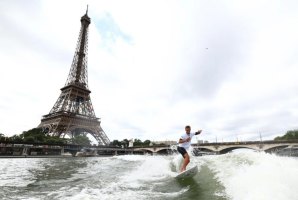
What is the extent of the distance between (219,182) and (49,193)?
15.1ft

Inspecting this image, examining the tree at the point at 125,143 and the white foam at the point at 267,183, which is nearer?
the white foam at the point at 267,183

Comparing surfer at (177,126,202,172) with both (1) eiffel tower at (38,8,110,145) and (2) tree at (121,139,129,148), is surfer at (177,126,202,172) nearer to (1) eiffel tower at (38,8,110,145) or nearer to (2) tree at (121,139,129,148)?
(1) eiffel tower at (38,8,110,145)

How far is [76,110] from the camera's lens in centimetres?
6631

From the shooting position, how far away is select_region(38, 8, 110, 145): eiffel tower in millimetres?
59966

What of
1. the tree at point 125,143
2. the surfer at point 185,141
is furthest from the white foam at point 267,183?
the tree at point 125,143

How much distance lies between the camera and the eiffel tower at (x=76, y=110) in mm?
59966

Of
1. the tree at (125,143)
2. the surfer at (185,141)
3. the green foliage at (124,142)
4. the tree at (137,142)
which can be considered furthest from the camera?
the tree at (137,142)

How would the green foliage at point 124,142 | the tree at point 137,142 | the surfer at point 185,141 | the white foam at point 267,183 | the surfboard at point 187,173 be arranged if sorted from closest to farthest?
the white foam at point 267,183 < the surfboard at point 187,173 < the surfer at point 185,141 < the green foliage at point 124,142 < the tree at point 137,142

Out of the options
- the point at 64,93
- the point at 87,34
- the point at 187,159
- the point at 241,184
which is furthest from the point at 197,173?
the point at 87,34

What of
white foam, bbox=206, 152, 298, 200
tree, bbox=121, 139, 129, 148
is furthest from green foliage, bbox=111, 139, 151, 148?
white foam, bbox=206, 152, 298, 200

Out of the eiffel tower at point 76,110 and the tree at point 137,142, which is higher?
the eiffel tower at point 76,110

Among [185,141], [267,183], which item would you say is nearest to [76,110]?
[185,141]

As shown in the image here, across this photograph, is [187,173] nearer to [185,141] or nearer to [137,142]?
[185,141]

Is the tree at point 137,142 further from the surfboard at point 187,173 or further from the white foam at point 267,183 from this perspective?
the white foam at point 267,183
